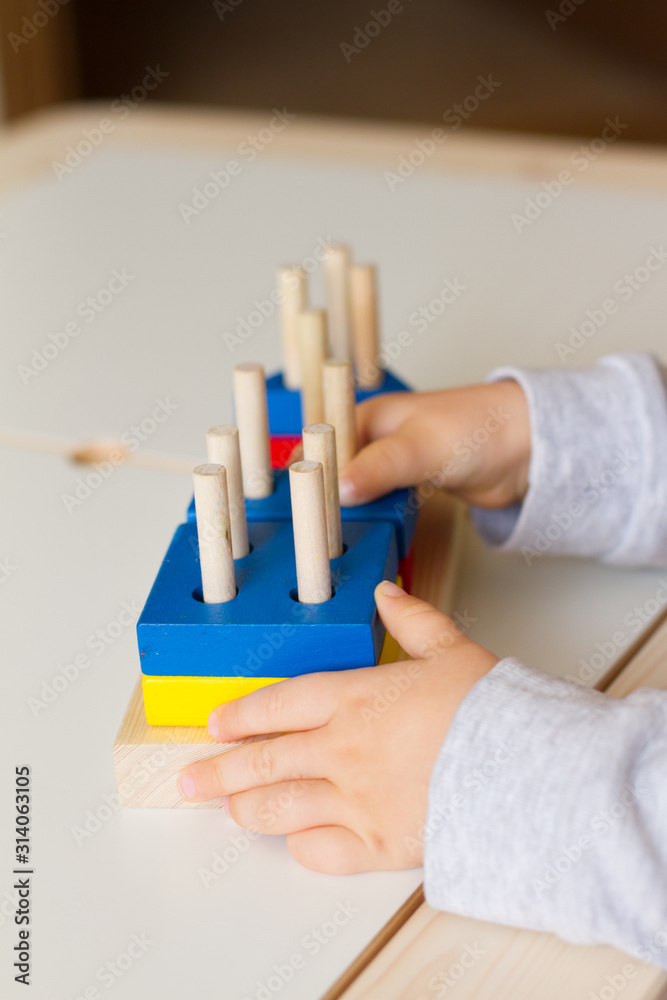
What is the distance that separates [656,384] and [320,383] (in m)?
0.24

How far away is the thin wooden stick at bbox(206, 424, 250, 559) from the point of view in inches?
22.5

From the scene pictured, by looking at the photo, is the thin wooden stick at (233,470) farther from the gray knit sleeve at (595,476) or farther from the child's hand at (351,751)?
Answer: the gray knit sleeve at (595,476)

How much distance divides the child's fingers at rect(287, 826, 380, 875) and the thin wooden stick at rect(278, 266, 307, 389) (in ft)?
1.30

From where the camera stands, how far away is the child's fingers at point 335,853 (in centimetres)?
49

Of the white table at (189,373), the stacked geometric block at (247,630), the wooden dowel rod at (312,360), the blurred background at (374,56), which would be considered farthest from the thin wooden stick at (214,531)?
the blurred background at (374,56)

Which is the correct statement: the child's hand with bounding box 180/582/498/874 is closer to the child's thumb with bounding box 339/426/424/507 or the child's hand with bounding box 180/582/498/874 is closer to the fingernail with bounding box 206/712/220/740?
the fingernail with bounding box 206/712/220/740

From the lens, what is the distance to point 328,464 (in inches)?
22.6

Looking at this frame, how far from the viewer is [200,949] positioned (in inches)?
18.1

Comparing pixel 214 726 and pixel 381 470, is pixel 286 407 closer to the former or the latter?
pixel 381 470

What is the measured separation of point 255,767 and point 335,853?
6cm

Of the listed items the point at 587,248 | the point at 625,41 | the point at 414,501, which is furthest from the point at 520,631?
the point at 625,41

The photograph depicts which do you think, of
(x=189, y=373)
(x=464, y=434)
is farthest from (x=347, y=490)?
(x=189, y=373)

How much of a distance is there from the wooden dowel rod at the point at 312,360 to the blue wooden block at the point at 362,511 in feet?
0.27

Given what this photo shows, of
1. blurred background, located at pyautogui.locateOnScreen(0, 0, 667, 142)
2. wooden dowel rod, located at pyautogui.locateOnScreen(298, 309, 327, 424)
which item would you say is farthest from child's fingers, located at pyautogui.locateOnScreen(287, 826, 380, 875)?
blurred background, located at pyautogui.locateOnScreen(0, 0, 667, 142)
